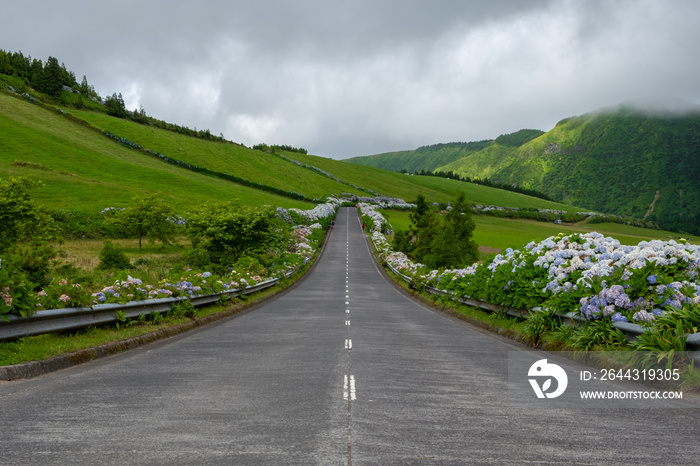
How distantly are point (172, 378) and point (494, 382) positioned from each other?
4.82 m

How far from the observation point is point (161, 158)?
379ft

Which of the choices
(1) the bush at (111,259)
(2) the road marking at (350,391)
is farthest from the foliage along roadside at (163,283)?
(1) the bush at (111,259)

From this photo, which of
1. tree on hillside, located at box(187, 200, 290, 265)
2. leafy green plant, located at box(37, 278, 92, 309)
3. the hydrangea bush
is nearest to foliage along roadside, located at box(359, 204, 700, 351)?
the hydrangea bush

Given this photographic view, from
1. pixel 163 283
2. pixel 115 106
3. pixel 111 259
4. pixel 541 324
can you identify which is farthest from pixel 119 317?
pixel 115 106

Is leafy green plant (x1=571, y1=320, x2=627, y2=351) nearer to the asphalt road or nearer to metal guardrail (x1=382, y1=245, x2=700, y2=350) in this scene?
metal guardrail (x1=382, y1=245, x2=700, y2=350)

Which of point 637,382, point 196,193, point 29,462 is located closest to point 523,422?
point 637,382

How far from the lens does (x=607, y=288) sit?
31.7ft

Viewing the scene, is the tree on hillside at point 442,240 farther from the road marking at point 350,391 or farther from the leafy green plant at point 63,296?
the road marking at point 350,391

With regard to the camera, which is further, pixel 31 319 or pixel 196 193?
pixel 196 193

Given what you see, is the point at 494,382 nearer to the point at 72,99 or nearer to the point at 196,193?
the point at 196,193

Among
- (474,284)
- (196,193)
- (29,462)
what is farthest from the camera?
(196,193)
